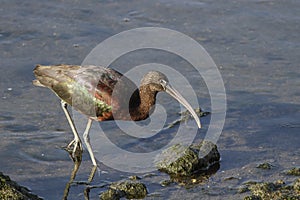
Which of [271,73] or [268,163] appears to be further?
[271,73]

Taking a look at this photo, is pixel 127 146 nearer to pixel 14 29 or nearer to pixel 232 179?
pixel 232 179

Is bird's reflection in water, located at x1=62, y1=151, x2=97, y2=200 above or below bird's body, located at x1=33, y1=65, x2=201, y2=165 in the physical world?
below

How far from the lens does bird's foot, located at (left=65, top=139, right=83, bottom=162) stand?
7886 mm

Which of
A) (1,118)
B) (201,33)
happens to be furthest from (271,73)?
(1,118)

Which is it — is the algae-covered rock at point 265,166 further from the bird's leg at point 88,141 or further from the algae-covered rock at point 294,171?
the bird's leg at point 88,141

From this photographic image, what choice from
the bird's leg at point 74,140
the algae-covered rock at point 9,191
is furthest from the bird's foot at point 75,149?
the algae-covered rock at point 9,191

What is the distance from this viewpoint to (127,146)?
8.12 metres

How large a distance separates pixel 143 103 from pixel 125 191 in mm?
1297

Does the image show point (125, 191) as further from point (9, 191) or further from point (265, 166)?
point (265, 166)

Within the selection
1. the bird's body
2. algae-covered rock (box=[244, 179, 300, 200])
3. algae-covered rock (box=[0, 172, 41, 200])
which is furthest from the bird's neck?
algae-covered rock (box=[0, 172, 41, 200])

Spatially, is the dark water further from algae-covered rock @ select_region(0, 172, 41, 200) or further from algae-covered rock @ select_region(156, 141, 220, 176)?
algae-covered rock @ select_region(0, 172, 41, 200)

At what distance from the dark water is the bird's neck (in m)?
0.77

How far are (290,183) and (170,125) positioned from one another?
2071mm

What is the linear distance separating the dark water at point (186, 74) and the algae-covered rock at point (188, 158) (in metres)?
0.15
